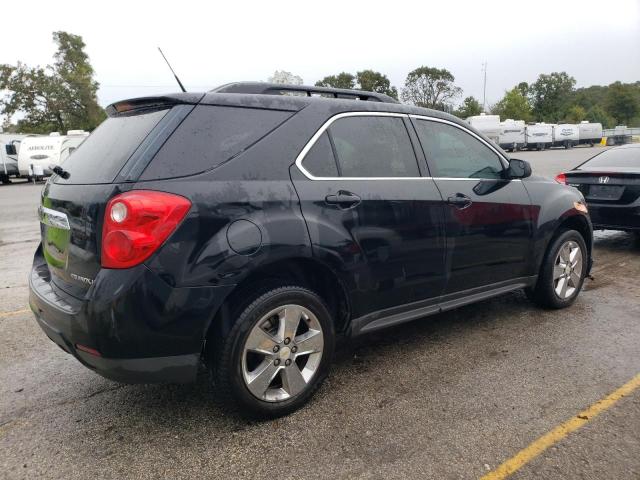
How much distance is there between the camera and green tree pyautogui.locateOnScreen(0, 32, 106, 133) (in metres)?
42.9

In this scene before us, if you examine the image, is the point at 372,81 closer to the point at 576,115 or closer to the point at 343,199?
the point at 576,115

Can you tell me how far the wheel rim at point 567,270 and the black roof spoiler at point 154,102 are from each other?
11.0 feet

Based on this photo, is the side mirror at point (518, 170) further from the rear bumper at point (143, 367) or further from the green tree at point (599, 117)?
the green tree at point (599, 117)

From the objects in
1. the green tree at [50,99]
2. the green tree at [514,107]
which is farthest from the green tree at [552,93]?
the green tree at [50,99]

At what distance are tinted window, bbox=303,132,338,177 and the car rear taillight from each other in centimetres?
84

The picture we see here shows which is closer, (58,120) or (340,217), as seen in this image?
(340,217)

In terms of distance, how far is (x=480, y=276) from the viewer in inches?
151

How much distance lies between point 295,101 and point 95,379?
2226 mm

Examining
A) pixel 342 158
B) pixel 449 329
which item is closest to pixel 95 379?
pixel 342 158

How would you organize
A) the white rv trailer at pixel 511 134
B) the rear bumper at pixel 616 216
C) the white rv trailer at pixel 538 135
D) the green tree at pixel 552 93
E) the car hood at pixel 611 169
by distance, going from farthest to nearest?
1. the green tree at pixel 552 93
2. the white rv trailer at pixel 538 135
3. the white rv trailer at pixel 511 134
4. the car hood at pixel 611 169
5. the rear bumper at pixel 616 216

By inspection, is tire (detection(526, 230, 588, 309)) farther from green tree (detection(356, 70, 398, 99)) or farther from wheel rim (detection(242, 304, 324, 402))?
green tree (detection(356, 70, 398, 99))

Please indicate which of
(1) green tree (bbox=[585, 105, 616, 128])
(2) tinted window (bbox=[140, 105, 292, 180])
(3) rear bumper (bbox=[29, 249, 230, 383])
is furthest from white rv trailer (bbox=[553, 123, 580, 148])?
(3) rear bumper (bbox=[29, 249, 230, 383])

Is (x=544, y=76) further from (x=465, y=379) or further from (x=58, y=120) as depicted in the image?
(x=465, y=379)

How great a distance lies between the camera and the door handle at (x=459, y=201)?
11.7ft
